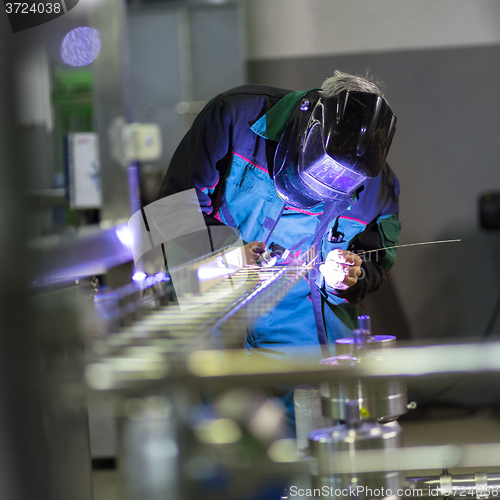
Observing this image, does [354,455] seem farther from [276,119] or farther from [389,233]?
[276,119]

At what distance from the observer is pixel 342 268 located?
85 cm

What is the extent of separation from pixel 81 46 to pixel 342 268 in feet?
4.11

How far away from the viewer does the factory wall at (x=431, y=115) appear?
965 mm

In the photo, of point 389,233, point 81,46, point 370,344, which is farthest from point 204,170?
point 81,46

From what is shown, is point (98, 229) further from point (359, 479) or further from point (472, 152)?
point (359, 479)

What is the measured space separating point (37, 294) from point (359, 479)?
1.09 ft

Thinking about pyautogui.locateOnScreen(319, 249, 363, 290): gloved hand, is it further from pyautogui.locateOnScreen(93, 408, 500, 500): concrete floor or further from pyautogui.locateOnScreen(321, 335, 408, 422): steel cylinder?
pyautogui.locateOnScreen(321, 335, 408, 422): steel cylinder

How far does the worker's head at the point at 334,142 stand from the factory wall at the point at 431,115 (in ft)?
0.49

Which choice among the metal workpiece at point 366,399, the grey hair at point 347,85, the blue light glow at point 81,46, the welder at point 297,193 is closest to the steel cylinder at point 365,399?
the metal workpiece at point 366,399

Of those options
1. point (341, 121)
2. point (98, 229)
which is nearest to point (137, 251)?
point (341, 121)

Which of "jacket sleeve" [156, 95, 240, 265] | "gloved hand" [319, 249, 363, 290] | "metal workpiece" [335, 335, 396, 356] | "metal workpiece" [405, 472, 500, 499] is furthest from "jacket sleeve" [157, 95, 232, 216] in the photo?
"metal workpiece" [405, 472, 500, 499]

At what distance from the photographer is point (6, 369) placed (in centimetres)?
35

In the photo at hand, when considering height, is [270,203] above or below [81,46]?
below

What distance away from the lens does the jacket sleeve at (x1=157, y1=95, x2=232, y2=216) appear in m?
0.89
